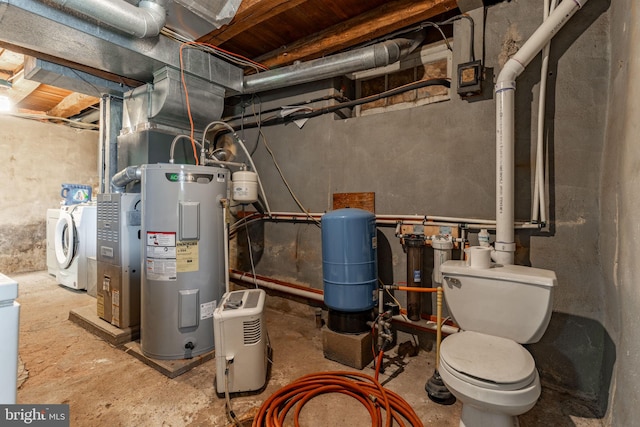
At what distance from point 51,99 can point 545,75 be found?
5.72 meters

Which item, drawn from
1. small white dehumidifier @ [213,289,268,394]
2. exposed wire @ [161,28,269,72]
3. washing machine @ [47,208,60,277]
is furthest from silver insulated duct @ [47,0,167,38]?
washing machine @ [47,208,60,277]

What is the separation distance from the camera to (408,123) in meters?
2.26

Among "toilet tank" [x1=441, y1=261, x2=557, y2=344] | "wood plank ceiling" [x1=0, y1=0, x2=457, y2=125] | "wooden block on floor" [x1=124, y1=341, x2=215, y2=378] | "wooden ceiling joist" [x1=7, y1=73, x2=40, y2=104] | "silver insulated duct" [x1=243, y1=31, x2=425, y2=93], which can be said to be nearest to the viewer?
"toilet tank" [x1=441, y1=261, x2=557, y2=344]

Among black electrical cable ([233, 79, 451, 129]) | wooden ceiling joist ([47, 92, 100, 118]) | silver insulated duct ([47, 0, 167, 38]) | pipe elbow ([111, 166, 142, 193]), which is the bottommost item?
pipe elbow ([111, 166, 142, 193])

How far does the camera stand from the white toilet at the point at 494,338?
116cm

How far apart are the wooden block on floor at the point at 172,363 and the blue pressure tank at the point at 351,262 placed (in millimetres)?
964

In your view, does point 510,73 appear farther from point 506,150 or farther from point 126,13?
point 126,13

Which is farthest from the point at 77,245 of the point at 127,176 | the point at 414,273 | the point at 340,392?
the point at 414,273

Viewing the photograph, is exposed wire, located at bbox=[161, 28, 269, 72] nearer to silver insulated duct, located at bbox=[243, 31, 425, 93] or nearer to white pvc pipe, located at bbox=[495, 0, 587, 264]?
silver insulated duct, located at bbox=[243, 31, 425, 93]

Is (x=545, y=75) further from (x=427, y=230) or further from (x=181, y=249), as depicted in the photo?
(x=181, y=249)

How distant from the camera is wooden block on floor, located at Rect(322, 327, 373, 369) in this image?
1.98m

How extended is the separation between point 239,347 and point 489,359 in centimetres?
126

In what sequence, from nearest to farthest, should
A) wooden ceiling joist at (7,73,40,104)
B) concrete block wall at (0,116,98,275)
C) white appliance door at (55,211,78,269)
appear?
1. wooden ceiling joist at (7,73,40,104)
2. white appliance door at (55,211,78,269)
3. concrete block wall at (0,116,98,275)

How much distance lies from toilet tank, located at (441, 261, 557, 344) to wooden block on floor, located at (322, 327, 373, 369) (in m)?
0.65
